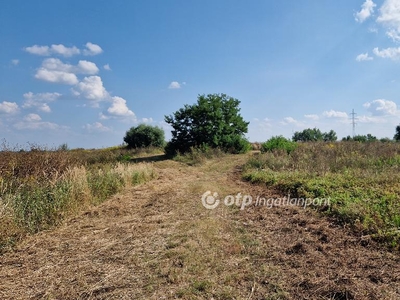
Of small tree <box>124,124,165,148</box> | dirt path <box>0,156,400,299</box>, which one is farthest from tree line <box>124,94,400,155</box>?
dirt path <box>0,156,400,299</box>

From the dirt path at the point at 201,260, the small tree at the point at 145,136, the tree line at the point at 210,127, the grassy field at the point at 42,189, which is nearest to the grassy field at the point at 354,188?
the dirt path at the point at 201,260

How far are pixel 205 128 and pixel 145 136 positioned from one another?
29.6ft

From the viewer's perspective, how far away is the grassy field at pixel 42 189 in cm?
421

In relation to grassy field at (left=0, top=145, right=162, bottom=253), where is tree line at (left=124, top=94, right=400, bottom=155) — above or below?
above

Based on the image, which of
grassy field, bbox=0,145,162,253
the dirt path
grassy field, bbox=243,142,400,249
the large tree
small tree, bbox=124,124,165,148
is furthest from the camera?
small tree, bbox=124,124,165,148

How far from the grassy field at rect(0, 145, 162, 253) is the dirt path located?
317mm

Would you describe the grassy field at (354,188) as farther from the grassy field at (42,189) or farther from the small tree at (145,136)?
the small tree at (145,136)

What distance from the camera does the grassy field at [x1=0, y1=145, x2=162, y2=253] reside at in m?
4.21

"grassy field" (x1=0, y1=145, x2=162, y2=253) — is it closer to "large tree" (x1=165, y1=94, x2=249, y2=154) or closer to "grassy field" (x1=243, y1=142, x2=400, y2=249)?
"grassy field" (x1=243, y1=142, x2=400, y2=249)

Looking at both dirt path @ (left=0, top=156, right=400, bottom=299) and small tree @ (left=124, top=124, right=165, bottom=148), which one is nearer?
dirt path @ (left=0, top=156, right=400, bottom=299)

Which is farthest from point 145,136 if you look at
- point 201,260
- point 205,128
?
point 201,260

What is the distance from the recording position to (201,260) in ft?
10.9

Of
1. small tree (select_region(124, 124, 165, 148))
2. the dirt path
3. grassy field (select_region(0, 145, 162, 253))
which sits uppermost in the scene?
small tree (select_region(124, 124, 165, 148))

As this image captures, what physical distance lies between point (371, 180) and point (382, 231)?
292 centimetres
